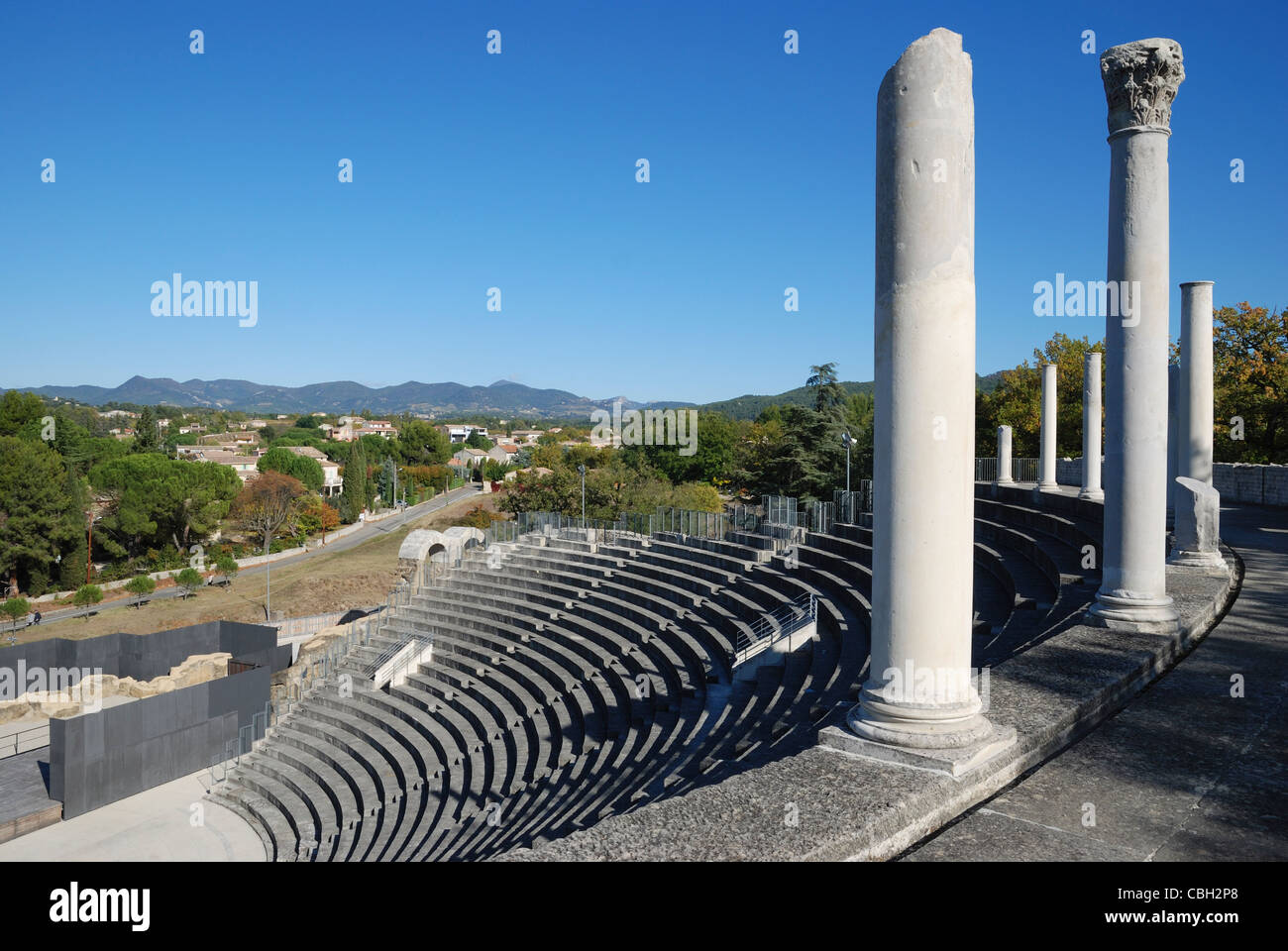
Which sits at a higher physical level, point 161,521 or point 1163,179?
point 1163,179

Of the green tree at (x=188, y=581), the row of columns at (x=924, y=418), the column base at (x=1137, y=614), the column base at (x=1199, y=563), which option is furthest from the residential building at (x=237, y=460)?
the row of columns at (x=924, y=418)

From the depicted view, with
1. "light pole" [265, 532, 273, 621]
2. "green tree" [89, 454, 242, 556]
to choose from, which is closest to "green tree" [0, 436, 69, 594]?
"green tree" [89, 454, 242, 556]

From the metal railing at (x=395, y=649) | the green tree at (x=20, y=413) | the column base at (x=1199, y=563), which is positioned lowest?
the metal railing at (x=395, y=649)

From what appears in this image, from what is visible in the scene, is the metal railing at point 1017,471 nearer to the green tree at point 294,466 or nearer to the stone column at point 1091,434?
the stone column at point 1091,434

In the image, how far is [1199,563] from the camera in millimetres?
10828

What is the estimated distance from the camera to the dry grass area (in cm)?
4088

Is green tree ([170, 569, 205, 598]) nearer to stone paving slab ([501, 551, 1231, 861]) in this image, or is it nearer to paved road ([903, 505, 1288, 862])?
stone paving slab ([501, 551, 1231, 861])

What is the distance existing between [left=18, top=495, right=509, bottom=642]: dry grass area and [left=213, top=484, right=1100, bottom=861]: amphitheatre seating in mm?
22615

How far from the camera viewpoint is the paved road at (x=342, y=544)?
43969mm

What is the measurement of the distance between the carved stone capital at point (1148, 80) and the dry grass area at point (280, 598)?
4162 cm

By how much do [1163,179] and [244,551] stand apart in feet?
225
